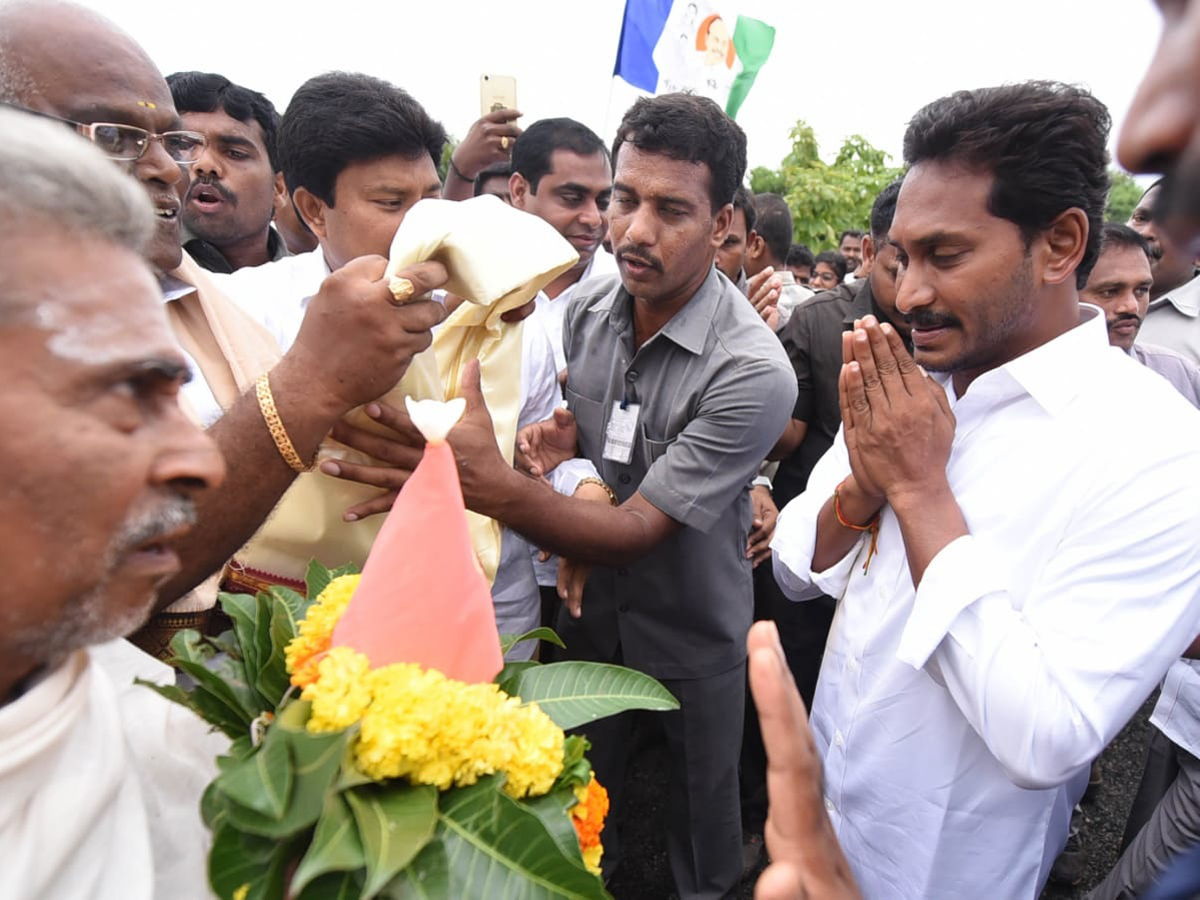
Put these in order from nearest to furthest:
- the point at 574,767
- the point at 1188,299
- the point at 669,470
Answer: the point at 574,767, the point at 669,470, the point at 1188,299

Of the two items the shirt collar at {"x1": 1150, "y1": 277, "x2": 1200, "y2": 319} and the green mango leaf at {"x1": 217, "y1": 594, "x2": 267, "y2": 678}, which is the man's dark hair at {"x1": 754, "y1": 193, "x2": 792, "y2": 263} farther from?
the green mango leaf at {"x1": 217, "y1": 594, "x2": 267, "y2": 678}

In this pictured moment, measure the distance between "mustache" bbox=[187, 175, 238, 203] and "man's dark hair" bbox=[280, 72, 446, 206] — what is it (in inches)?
68.4

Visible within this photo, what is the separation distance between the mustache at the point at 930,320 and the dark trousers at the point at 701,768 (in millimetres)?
1598

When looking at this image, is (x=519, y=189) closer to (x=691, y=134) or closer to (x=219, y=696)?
(x=691, y=134)

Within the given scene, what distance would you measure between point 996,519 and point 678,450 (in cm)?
107

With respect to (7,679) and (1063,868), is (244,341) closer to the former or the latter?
(7,679)

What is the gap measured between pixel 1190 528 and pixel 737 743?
6.37ft

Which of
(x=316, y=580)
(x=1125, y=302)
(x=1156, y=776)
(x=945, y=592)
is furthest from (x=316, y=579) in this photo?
(x=1125, y=302)

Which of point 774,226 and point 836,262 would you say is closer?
point 774,226

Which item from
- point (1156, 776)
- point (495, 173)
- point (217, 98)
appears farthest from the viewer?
point (495, 173)

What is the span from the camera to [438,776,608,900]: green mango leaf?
99 centimetres

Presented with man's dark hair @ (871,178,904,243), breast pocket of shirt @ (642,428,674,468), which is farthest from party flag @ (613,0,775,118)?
breast pocket of shirt @ (642,428,674,468)

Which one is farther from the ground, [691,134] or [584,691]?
[691,134]

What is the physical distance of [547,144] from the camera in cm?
436
